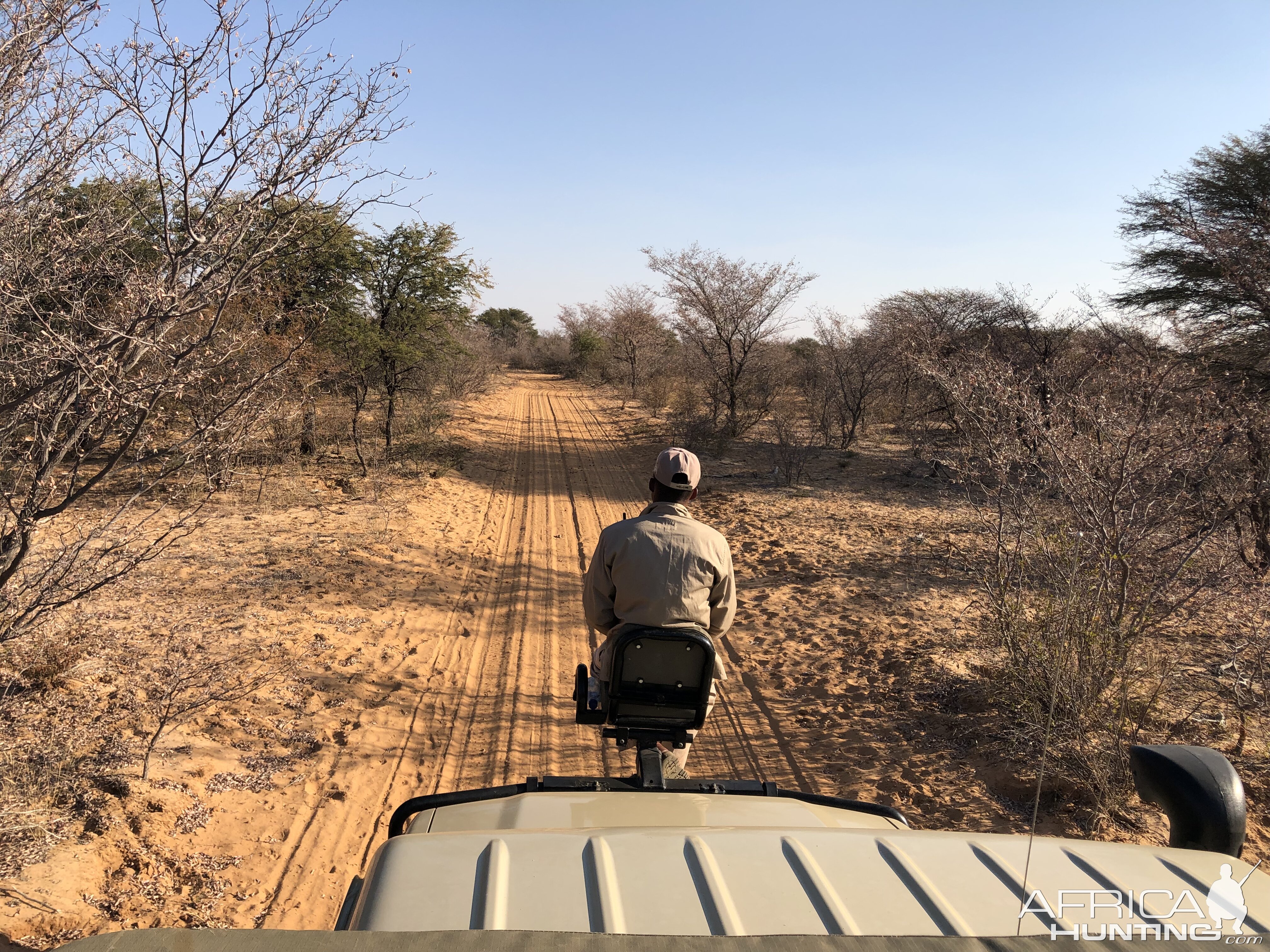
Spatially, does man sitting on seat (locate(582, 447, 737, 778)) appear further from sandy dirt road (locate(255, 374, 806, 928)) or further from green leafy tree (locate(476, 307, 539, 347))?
green leafy tree (locate(476, 307, 539, 347))

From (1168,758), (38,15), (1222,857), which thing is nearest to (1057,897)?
(1222,857)

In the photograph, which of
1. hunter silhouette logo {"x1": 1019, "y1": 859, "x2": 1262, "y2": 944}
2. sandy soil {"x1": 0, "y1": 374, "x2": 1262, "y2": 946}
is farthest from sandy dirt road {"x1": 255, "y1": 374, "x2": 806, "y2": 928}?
hunter silhouette logo {"x1": 1019, "y1": 859, "x2": 1262, "y2": 944}

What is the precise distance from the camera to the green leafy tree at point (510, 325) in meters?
49.2

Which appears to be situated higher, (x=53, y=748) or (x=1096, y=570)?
(x=1096, y=570)

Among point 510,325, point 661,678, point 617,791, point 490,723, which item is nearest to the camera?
point 617,791

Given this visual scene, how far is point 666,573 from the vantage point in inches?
111

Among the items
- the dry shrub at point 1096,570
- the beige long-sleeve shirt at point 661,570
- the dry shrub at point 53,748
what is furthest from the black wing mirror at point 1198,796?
the dry shrub at point 53,748

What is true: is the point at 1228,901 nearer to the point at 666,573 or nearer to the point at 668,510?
the point at 666,573

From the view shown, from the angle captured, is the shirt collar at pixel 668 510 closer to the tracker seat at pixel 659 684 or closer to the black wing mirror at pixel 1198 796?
the tracker seat at pixel 659 684

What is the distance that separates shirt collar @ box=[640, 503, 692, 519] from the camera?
115 inches

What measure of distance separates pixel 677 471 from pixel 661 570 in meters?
0.42

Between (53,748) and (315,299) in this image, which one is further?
(315,299)

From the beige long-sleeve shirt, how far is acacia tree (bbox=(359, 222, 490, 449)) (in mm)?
9588

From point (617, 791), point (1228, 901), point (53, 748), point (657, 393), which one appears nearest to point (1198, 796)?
point (1228, 901)
